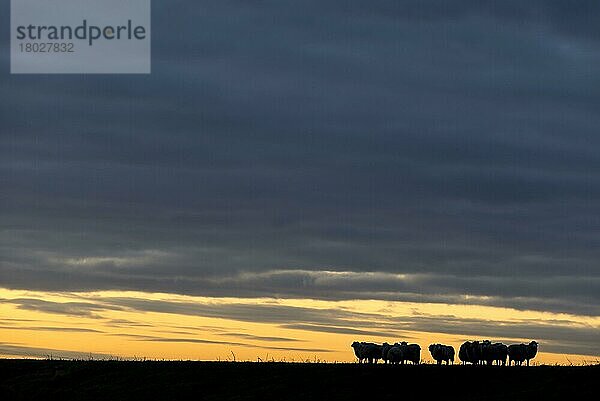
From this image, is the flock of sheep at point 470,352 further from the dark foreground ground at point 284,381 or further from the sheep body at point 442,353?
the dark foreground ground at point 284,381

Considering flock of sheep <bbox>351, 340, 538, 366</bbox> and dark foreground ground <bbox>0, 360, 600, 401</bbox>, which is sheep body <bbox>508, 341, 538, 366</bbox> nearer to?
flock of sheep <bbox>351, 340, 538, 366</bbox>

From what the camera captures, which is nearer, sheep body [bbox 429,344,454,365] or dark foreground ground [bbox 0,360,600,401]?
dark foreground ground [bbox 0,360,600,401]

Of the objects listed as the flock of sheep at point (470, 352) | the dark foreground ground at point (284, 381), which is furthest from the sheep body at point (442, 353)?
the dark foreground ground at point (284, 381)

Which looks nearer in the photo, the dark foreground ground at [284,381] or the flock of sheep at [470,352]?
the dark foreground ground at [284,381]

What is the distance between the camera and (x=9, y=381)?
7312cm

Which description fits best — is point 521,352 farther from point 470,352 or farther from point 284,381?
point 284,381

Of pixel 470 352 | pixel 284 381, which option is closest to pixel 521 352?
pixel 470 352

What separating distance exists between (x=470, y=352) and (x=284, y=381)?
13307mm

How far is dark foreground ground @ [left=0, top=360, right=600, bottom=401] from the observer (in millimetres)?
55656

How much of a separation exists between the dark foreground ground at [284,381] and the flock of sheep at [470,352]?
5.70 metres

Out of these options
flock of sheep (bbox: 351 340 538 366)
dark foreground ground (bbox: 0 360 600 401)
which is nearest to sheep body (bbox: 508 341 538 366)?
flock of sheep (bbox: 351 340 538 366)

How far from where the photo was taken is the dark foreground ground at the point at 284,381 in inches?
2191

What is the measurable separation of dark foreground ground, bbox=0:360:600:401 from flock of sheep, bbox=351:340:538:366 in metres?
5.70

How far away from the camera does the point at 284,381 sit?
62250 millimetres
